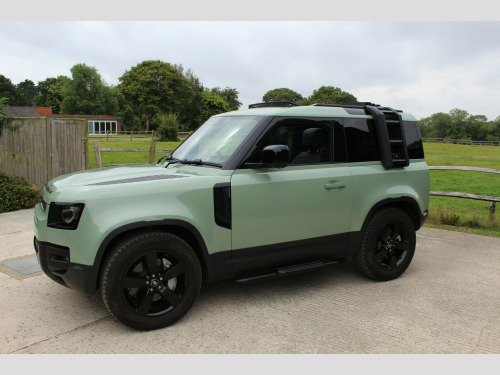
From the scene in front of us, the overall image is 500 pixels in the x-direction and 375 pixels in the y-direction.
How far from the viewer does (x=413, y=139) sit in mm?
5219

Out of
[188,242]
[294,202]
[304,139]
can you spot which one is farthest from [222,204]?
[304,139]

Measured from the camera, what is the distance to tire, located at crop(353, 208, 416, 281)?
478 cm

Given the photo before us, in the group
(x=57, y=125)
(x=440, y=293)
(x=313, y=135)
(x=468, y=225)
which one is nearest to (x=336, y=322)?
(x=440, y=293)

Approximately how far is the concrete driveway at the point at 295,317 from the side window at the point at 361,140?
56.5 inches

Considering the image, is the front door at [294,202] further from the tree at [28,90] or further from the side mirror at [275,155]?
the tree at [28,90]

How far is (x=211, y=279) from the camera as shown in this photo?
12.8ft

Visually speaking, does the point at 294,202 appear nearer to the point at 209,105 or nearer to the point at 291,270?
the point at 291,270

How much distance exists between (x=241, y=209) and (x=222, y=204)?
7.3 inches

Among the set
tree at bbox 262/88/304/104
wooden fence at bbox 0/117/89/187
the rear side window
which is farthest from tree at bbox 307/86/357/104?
the rear side window

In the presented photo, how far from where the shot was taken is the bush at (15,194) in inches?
344

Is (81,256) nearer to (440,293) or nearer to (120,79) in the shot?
(440,293)

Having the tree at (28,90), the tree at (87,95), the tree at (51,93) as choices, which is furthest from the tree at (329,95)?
the tree at (28,90)

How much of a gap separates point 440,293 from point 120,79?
7647 cm

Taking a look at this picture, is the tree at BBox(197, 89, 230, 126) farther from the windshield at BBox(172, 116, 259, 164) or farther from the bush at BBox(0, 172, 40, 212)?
the windshield at BBox(172, 116, 259, 164)
